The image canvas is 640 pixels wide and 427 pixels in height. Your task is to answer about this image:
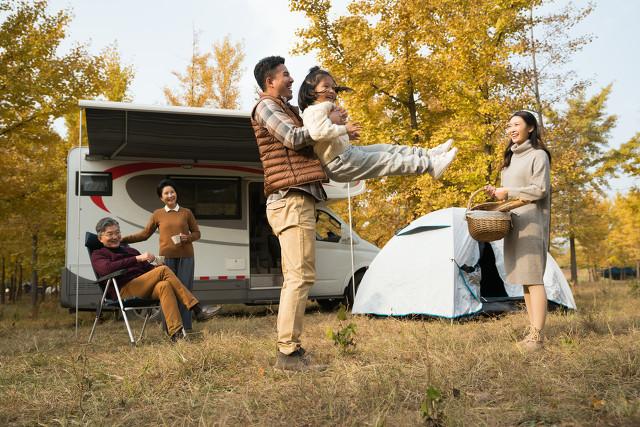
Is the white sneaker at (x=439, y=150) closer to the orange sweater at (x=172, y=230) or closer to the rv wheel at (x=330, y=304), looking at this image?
the orange sweater at (x=172, y=230)

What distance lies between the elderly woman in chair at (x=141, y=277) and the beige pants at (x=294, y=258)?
1.98 meters

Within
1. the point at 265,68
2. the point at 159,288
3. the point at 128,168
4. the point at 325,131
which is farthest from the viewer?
the point at 128,168

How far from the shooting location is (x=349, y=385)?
3.00 metres

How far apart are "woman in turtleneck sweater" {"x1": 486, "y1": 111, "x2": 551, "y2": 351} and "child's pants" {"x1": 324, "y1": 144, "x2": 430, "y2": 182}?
86cm

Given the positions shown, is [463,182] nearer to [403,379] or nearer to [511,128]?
[511,128]

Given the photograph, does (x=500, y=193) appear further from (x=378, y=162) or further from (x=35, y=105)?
(x=35, y=105)

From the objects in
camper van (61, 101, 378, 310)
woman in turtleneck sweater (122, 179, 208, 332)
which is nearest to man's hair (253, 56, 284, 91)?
woman in turtleneck sweater (122, 179, 208, 332)

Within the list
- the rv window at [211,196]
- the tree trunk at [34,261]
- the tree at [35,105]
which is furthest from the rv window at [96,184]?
the tree trunk at [34,261]

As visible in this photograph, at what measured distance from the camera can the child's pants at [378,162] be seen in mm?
3262

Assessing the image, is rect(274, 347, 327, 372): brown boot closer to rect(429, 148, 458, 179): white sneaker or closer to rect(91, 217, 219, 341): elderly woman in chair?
rect(429, 148, 458, 179): white sneaker

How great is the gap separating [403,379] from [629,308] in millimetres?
5789

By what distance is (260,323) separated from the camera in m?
7.26

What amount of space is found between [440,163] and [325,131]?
2.27ft

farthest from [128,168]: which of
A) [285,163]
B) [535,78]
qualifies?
[535,78]
